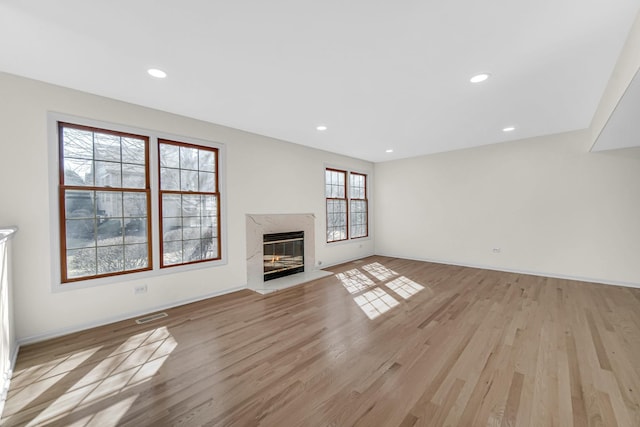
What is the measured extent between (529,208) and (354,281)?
151 inches

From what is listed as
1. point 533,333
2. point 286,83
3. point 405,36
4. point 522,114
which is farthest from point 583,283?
point 286,83

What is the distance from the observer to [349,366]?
225cm

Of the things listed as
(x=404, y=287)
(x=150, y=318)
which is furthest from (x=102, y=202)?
(x=404, y=287)

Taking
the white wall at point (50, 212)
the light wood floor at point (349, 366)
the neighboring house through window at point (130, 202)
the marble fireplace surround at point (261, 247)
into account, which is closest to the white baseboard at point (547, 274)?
the light wood floor at point (349, 366)

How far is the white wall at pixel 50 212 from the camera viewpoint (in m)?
2.63

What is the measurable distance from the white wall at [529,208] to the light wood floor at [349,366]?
1.22m

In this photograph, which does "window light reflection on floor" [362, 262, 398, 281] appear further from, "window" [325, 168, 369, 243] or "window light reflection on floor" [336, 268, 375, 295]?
"window" [325, 168, 369, 243]

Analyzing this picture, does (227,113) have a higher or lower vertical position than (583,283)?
higher

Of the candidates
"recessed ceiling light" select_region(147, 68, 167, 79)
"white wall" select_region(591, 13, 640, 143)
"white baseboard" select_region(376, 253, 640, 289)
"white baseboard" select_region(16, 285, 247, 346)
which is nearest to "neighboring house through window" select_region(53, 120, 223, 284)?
"white baseboard" select_region(16, 285, 247, 346)

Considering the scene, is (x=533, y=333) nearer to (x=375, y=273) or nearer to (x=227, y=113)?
(x=375, y=273)

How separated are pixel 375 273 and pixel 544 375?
3.44m

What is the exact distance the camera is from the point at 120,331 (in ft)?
9.65

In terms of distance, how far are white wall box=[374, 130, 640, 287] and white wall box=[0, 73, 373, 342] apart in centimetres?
422

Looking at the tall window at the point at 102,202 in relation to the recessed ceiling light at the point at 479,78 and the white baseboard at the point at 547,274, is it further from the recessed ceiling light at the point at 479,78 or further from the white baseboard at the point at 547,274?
the white baseboard at the point at 547,274
